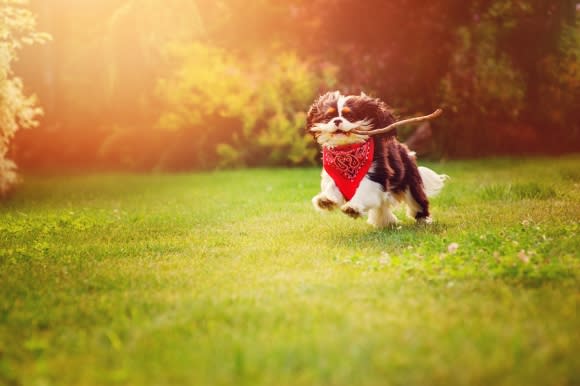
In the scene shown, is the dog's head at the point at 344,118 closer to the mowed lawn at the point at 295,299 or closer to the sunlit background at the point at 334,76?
the mowed lawn at the point at 295,299

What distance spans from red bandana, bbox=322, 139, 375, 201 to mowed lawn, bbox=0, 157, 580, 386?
0.48 meters

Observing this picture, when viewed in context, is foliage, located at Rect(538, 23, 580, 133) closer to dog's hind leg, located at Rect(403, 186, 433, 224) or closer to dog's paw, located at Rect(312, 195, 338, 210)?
dog's hind leg, located at Rect(403, 186, 433, 224)

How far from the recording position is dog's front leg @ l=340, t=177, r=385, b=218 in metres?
5.75

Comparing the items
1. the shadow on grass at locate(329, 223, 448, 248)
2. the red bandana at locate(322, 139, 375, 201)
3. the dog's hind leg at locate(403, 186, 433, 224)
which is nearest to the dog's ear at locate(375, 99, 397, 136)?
the red bandana at locate(322, 139, 375, 201)

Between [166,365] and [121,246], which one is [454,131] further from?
[166,365]

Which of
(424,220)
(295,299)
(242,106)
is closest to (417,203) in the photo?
(424,220)

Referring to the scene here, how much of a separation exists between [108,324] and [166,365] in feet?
2.56

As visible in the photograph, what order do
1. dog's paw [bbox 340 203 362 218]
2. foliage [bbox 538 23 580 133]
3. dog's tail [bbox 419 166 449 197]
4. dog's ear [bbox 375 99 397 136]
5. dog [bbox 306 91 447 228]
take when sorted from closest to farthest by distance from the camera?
dog's paw [bbox 340 203 362 218] < dog [bbox 306 91 447 228] < dog's ear [bbox 375 99 397 136] < dog's tail [bbox 419 166 449 197] < foliage [bbox 538 23 580 133]

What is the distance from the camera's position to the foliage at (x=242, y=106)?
46.0 ft

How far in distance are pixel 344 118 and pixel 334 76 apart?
858cm

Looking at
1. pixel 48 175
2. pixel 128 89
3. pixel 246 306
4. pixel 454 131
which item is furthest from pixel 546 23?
pixel 246 306

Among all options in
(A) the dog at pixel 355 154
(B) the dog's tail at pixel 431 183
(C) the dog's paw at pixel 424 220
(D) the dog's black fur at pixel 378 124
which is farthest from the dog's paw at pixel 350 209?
(B) the dog's tail at pixel 431 183

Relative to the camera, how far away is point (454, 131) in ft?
46.0

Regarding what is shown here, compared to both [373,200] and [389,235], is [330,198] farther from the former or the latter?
[389,235]
